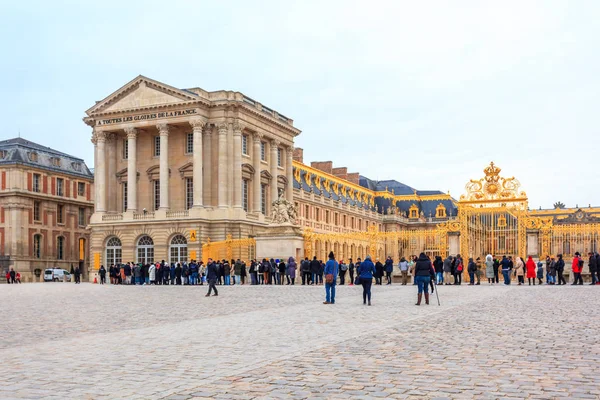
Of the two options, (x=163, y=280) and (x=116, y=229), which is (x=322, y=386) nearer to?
(x=163, y=280)

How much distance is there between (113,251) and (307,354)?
4957 centimetres

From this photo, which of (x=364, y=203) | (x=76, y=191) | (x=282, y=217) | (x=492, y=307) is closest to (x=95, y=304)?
(x=492, y=307)

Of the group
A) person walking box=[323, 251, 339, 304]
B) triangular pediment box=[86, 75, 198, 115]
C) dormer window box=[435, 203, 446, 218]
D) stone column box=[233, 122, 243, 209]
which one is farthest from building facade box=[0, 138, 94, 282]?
person walking box=[323, 251, 339, 304]

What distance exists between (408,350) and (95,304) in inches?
528

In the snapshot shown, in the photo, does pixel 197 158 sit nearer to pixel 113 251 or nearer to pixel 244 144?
pixel 244 144

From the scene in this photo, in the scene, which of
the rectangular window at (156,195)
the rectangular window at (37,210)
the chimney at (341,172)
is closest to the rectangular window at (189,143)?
the rectangular window at (156,195)

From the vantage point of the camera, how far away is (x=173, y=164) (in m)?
57.9

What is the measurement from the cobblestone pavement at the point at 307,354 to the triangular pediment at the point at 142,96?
4004cm

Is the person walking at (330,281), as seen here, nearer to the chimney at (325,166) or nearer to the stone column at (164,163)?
the stone column at (164,163)

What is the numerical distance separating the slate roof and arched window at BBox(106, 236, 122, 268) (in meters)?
16.6

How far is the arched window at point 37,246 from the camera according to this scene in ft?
227

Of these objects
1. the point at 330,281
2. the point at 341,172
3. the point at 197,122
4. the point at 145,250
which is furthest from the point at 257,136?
the point at 341,172

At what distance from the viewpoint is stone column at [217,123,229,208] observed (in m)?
55.4

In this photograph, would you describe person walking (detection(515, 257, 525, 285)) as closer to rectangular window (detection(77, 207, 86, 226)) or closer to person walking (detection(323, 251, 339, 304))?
person walking (detection(323, 251, 339, 304))
